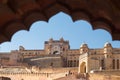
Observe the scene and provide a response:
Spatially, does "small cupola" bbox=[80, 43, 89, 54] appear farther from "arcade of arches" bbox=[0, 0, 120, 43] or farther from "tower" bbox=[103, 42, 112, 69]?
"arcade of arches" bbox=[0, 0, 120, 43]

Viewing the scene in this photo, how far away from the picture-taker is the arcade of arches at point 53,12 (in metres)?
2.84

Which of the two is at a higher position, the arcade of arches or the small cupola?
the small cupola

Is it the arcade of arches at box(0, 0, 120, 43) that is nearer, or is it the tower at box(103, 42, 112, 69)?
the arcade of arches at box(0, 0, 120, 43)

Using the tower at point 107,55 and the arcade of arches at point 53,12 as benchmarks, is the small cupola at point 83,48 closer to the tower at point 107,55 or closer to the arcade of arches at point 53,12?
the tower at point 107,55

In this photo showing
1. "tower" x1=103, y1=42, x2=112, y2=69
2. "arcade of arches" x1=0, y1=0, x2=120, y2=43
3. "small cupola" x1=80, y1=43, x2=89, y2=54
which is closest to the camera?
"arcade of arches" x1=0, y1=0, x2=120, y2=43

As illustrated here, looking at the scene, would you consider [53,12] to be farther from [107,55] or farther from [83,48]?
[83,48]

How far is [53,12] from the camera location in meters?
3.16

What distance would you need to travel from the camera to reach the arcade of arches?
2836 mm

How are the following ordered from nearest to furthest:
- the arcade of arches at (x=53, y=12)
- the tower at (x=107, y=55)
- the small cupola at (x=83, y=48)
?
the arcade of arches at (x=53, y=12) < the tower at (x=107, y=55) < the small cupola at (x=83, y=48)

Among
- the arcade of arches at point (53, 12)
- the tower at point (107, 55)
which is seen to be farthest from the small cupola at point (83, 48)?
the arcade of arches at point (53, 12)

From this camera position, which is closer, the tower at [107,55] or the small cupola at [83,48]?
the tower at [107,55]

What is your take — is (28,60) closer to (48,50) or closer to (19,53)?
(19,53)

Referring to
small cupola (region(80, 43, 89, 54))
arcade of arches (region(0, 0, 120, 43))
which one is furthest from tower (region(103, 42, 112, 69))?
arcade of arches (region(0, 0, 120, 43))

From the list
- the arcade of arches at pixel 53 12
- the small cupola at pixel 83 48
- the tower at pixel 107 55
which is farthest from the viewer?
the small cupola at pixel 83 48
